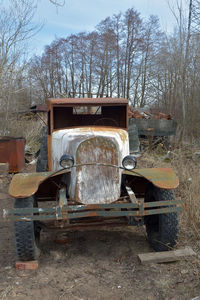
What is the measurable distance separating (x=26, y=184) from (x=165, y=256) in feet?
5.69

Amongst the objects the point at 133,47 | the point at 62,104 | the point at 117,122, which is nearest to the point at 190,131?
the point at 117,122

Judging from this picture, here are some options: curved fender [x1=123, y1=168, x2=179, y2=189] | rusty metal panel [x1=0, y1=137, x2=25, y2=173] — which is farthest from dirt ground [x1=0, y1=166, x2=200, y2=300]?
rusty metal panel [x1=0, y1=137, x2=25, y2=173]

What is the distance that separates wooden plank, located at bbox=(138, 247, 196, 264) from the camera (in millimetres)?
3211

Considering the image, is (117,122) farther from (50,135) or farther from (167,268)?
(167,268)

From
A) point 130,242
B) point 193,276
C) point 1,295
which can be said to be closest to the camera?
point 1,295

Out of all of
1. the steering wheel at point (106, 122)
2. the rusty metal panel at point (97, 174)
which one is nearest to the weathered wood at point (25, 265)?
the rusty metal panel at point (97, 174)

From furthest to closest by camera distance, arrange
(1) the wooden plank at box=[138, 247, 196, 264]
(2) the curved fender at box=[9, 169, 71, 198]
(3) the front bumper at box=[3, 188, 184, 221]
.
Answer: (1) the wooden plank at box=[138, 247, 196, 264] → (2) the curved fender at box=[9, 169, 71, 198] → (3) the front bumper at box=[3, 188, 184, 221]

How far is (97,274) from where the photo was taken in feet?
9.98

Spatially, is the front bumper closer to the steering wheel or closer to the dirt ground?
the dirt ground

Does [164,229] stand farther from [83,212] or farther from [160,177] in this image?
[83,212]

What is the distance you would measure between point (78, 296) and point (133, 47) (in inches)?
781

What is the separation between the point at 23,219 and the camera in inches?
119

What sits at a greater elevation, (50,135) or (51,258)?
(50,135)

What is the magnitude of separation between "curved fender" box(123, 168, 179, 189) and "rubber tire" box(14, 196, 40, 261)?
3.92ft
